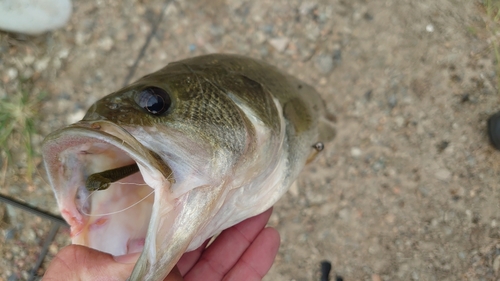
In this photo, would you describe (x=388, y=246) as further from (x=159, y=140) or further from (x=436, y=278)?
(x=159, y=140)

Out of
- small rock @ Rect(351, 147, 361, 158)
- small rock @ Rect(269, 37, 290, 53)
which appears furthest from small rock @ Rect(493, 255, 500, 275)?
small rock @ Rect(269, 37, 290, 53)

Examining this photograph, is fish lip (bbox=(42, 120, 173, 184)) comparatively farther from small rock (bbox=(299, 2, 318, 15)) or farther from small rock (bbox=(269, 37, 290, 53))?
small rock (bbox=(299, 2, 318, 15))

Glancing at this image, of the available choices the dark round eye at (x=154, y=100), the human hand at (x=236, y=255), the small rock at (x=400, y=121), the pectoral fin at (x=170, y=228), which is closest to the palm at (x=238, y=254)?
the human hand at (x=236, y=255)

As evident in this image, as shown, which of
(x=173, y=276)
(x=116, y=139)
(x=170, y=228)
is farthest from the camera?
(x=173, y=276)

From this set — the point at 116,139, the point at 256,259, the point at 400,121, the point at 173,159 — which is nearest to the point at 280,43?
the point at 400,121

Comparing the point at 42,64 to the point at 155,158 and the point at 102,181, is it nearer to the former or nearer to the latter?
the point at 102,181

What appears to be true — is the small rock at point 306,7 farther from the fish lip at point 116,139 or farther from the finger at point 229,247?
the fish lip at point 116,139
